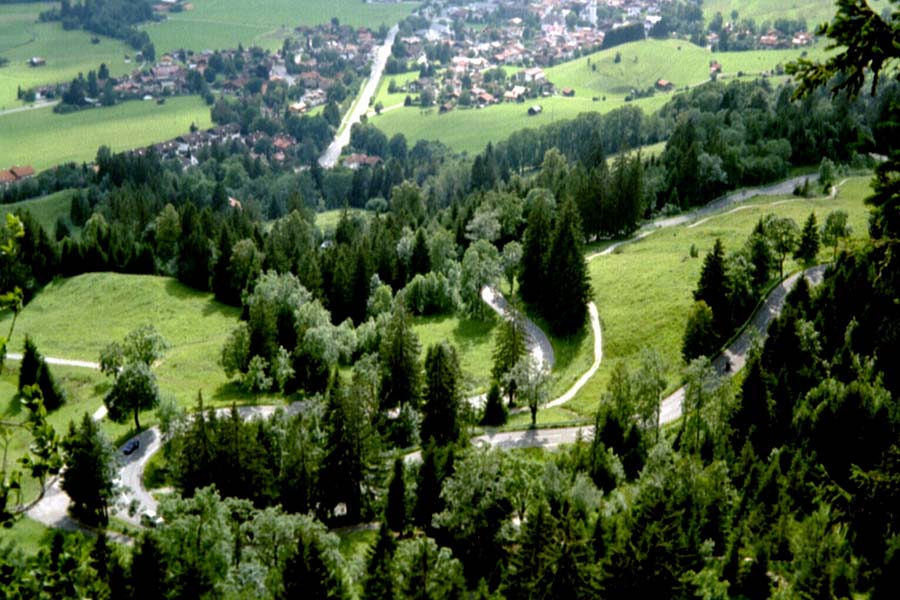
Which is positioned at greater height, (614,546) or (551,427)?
(614,546)

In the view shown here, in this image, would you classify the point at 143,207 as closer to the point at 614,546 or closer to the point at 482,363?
the point at 482,363

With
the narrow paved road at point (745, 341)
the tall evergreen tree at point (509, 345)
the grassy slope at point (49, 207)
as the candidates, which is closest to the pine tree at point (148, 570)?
the tall evergreen tree at point (509, 345)

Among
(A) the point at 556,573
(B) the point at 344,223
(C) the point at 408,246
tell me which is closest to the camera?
(A) the point at 556,573

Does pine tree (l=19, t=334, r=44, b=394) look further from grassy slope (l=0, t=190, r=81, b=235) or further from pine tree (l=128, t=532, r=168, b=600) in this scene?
grassy slope (l=0, t=190, r=81, b=235)

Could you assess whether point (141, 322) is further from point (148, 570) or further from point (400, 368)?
point (148, 570)

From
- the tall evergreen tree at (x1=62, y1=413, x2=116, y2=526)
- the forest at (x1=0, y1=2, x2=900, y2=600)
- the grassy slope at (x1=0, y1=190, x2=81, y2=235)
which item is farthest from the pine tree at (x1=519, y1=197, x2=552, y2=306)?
the grassy slope at (x1=0, y1=190, x2=81, y2=235)

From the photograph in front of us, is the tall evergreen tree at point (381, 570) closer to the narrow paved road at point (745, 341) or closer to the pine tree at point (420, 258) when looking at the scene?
the narrow paved road at point (745, 341)

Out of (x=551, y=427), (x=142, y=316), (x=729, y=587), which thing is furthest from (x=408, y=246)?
(x=729, y=587)
